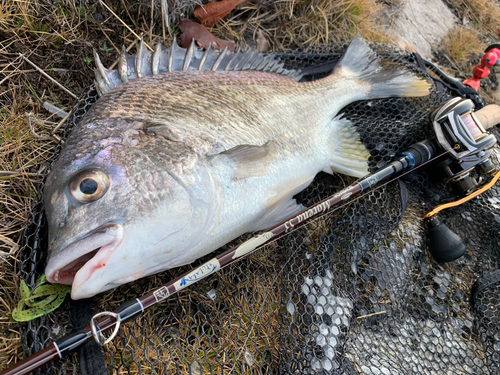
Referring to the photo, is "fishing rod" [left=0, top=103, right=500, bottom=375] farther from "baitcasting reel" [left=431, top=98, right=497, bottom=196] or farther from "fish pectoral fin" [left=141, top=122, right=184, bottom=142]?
"fish pectoral fin" [left=141, top=122, right=184, bottom=142]

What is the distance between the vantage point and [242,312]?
1.74 meters

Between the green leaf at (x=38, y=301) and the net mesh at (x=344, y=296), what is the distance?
0.15 ft

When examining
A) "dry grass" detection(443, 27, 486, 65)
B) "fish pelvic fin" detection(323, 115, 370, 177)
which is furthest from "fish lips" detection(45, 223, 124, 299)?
"dry grass" detection(443, 27, 486, 65)

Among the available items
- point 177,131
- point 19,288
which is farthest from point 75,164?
point 19,288

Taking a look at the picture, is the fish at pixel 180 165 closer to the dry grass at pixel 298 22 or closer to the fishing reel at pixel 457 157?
the fishing reel at pixel 457 157

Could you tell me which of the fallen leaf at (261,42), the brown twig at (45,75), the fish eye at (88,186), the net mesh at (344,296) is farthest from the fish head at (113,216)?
the fallen leaf at (261,42)

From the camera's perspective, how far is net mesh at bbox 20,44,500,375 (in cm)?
163

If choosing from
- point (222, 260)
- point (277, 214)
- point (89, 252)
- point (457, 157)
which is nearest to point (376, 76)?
point (457, 157)

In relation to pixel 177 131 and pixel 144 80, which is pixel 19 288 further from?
pixel 144 80

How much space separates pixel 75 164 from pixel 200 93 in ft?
2.62

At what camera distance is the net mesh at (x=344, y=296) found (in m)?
1.63

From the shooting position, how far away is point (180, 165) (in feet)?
5.10

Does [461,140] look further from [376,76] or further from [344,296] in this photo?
[344,296]

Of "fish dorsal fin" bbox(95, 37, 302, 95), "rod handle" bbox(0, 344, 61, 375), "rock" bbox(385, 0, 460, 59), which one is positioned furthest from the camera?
"rock" bbox(385, 0, 460, 59)
